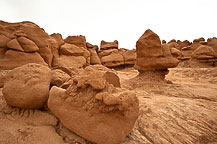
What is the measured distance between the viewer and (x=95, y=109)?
4.82ft

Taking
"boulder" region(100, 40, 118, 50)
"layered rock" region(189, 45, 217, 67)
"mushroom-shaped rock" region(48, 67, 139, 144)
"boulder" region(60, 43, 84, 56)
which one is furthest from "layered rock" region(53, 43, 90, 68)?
"layered rock" region(189, 45, 217, 67)

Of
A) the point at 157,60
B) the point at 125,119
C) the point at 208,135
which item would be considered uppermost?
the point at 157,60

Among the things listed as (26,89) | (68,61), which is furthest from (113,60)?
(26,89)

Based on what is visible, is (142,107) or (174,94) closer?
(142,107)

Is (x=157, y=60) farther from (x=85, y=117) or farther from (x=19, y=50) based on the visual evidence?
(x=19, y=50)

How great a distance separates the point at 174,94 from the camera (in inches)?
139

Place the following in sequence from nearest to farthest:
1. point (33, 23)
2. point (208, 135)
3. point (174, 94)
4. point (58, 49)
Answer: point (208, 135), point (174, 94), point (33, 23), point (58, 49)

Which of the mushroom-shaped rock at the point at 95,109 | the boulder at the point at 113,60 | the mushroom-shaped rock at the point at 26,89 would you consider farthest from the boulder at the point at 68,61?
the mushroom-shaped rock at the point at 95,109

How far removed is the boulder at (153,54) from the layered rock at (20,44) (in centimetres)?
397

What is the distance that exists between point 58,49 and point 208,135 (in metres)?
7.06

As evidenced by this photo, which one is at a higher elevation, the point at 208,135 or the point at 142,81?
the point at 142,81

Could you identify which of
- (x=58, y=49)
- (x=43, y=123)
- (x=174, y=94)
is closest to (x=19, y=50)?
(x=58, y=49)

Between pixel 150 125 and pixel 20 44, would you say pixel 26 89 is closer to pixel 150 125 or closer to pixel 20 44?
pixel 150 125

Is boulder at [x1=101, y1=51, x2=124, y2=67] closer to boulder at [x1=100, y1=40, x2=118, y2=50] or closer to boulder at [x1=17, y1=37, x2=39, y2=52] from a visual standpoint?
boulder at [x1=100, y1=40, x2=118, y2=50]
